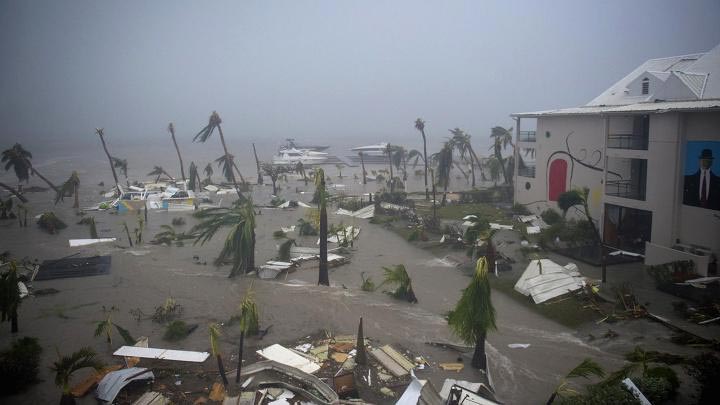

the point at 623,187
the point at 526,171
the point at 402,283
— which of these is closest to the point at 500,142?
the point at 526,171

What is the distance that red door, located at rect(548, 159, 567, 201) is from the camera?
29516 mm

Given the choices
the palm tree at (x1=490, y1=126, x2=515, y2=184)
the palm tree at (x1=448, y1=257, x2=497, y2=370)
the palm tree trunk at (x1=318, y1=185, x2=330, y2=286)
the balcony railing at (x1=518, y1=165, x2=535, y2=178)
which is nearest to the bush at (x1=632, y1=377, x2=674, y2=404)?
the palm tree at (x1=448, y1=257, x2=497, y2=370)

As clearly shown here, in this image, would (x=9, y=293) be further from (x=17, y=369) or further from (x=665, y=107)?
(x=665, y=107)

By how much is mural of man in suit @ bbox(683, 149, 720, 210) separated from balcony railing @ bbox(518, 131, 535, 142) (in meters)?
14.2

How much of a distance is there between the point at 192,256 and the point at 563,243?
61.5 ft

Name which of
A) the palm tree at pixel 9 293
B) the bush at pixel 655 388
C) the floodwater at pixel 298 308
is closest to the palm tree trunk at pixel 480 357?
the floodwater at pixel 298 308

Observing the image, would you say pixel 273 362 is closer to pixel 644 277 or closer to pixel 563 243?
pixel 644 277

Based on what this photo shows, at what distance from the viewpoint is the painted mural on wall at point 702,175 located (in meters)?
19.2

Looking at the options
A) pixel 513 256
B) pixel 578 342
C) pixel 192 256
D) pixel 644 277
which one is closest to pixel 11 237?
pixel 192 256

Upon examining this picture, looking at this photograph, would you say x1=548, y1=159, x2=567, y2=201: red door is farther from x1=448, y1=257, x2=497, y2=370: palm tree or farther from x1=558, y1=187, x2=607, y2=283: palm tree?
x1=448, y1=257, x2=497, y2=370: palm tree

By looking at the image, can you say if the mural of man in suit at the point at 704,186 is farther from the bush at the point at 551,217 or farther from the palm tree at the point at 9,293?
the palm tree at the point at 9,293

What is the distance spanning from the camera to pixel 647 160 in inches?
893

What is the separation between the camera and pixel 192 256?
987 inches

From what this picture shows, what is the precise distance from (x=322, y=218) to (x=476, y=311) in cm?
791
